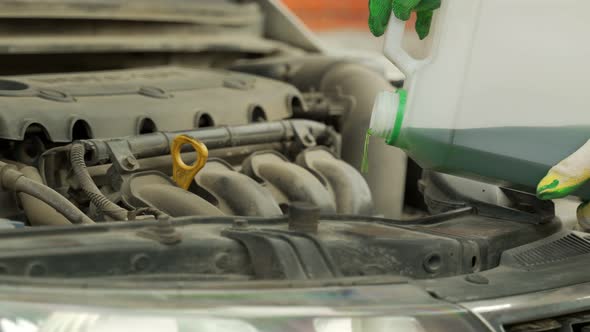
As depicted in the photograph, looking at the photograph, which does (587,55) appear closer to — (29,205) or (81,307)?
(81,307)

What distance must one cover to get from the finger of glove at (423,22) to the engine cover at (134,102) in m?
0.48

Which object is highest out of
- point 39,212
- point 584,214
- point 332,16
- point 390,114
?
point 332,16

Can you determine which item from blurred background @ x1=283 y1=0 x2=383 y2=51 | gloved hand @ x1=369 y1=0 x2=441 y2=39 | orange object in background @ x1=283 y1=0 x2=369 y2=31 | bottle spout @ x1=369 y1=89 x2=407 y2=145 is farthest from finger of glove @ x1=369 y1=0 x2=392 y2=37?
orange object in background @ x1=283 y1=0 x2=369 y2=31

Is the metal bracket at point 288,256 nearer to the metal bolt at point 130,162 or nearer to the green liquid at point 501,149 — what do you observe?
the green liquid at point 501,149

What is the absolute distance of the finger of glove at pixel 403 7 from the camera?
114cm

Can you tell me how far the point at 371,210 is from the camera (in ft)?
5.19

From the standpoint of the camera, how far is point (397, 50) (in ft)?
3.83

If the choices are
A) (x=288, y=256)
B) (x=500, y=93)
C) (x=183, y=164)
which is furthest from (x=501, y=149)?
(x=183, y=164)

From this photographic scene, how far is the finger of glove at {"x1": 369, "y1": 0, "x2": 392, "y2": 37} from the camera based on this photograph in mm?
1188

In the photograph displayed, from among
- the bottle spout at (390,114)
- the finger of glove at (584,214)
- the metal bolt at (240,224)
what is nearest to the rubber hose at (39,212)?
the metal bolt at (240,224)

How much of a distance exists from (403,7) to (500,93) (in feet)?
0.59

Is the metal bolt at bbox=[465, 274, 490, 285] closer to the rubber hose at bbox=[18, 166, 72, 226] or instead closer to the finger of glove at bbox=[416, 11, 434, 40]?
the finger of glove at bbox=[416, 11, 434, 40]

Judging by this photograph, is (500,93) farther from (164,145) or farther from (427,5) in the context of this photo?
(164,145)

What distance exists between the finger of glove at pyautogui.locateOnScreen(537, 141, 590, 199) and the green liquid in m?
0.04
